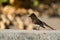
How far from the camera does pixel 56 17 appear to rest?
19.3 feet

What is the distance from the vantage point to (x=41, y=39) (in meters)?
2.10

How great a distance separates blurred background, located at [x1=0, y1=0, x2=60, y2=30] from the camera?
510 centimetres

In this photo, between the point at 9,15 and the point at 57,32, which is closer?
the point at 57,32

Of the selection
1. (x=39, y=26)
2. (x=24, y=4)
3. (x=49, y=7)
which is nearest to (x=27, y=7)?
(x=24, y=4)

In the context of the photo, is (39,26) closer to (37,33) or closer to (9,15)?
(37,33)

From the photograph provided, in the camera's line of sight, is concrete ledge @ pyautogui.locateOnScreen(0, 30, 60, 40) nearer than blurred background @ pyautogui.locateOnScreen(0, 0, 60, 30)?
Yes

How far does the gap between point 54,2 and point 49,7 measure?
0.52 feet

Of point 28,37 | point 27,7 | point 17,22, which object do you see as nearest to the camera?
point 28,37

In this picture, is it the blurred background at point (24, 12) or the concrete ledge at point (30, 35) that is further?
the blurred background at point (24, 12)

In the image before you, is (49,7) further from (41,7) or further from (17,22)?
(17,22)

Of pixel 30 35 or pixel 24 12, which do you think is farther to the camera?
pixel 24 12

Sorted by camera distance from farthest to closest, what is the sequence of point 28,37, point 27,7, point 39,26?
point 27,7 < point 39,26 < point 28,37

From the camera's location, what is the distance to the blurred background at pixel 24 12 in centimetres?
510

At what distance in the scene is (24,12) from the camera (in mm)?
5457
